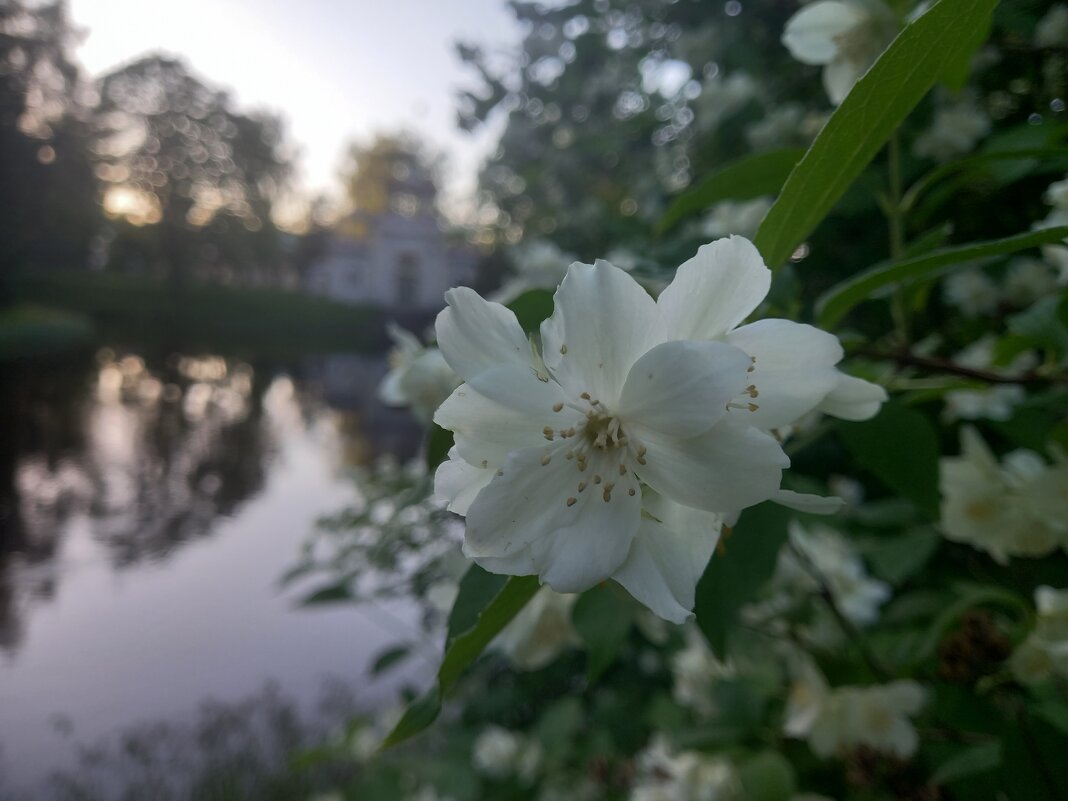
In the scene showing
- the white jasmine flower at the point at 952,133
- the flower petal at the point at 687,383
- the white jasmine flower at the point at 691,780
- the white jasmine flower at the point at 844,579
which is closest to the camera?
the flower petal at the point at 687,383

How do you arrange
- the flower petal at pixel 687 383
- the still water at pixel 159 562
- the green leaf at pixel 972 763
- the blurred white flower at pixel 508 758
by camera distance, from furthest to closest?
the still water at pixel 159 562, the blurred white flower at pixel 508 758, the green leaf at pixel 972 763, the flower petal at pixel 687 383

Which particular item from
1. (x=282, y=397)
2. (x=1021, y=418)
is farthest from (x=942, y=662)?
(x=282, y=397)

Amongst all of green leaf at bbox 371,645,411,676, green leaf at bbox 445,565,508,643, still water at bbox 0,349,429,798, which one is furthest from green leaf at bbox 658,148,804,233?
green leaf at bbox 371,645,411,676

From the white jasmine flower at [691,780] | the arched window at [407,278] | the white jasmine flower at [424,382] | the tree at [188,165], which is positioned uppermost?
the tree at [188,165]

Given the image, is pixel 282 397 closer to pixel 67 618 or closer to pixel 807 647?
pixel 67 618

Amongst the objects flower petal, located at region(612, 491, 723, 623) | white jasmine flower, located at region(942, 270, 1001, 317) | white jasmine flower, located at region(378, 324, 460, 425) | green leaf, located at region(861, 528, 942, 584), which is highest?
white jasmine flower, located at region(378, 324, 460, 425)

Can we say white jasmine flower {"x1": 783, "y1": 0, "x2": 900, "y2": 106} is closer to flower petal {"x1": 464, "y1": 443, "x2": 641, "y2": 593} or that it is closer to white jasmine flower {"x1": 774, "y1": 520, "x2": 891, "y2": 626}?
flower petal {"x1": 464, "y1": 443, "x2": 641, "y2": 593}

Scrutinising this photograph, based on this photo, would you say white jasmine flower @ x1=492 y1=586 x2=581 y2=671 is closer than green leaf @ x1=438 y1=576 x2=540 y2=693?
No

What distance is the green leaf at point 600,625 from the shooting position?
1.63 ft

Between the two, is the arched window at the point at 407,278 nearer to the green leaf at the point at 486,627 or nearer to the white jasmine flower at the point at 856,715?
the white jasmine flower at the point at 856,715

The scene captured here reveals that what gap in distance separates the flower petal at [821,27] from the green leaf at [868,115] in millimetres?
291

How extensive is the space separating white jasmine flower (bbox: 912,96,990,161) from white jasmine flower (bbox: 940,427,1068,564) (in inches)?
24.4

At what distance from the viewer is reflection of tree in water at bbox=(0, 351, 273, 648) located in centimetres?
383

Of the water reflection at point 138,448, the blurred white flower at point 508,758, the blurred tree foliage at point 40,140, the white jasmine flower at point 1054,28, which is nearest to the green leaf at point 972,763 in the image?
the white jasmine flower at point 1054,28
